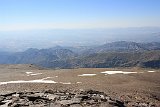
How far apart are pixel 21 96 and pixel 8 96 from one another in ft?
4.67

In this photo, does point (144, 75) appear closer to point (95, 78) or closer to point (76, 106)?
point (95, 78)

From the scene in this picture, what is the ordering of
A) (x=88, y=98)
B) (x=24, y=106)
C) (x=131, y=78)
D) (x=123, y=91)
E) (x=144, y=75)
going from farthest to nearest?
(x=144, y=75), (x=131, y=78), (x=123, y=91), (x=88, y=98), (x=24, y=106)

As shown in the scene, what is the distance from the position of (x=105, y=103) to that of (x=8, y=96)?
9928 mm

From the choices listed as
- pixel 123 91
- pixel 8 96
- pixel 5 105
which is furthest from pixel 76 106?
pixel 123 91

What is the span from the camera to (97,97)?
27234 mm

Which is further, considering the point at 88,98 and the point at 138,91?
the point at 138,91

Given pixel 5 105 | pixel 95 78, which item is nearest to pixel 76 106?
pixel 5 105

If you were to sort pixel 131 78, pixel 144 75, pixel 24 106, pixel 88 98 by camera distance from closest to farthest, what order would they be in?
pixel 24 106, pixel 88 98, pixel 131 78, pixel 144 75

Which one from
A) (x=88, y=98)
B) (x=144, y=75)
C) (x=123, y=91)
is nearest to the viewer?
(x=88, y=98)

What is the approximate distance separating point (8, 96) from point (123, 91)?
52.1 feet

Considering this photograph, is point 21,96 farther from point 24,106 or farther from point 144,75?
point 144,75

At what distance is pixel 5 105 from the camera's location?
77.4 feet

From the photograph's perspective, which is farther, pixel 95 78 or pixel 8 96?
pixel 95 78

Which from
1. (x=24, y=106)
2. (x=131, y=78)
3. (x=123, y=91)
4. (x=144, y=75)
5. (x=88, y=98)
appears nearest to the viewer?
(x=24, y=106)
